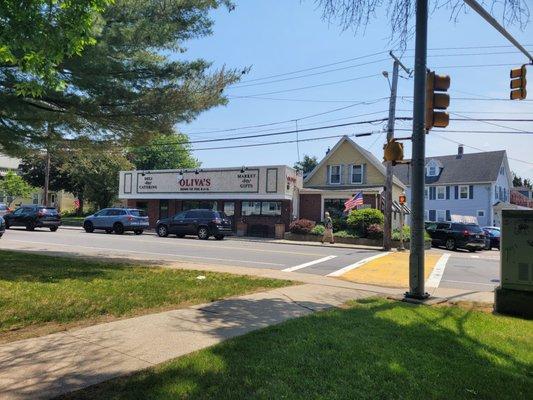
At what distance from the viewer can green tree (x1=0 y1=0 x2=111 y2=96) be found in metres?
4.95

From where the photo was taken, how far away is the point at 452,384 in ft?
14.5

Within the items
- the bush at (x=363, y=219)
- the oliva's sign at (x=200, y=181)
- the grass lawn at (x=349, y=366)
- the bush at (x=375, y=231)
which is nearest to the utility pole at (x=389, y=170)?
the bush at (x=375, y=231)

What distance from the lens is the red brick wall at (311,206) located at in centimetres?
3547

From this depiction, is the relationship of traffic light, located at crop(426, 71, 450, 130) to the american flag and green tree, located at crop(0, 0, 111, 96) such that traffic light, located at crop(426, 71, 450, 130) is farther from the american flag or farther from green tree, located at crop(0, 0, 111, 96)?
the american flag

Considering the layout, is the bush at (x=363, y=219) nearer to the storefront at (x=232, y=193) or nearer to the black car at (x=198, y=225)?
the storefront at (x=232, y=193)

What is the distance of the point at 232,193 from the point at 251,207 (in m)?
1.85

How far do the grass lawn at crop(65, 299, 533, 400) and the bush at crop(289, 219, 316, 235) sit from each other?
24.9 metres

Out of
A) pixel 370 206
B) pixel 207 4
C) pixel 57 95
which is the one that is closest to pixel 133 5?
pixel 207 4

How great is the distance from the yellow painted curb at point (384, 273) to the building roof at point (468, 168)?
30.0 meters

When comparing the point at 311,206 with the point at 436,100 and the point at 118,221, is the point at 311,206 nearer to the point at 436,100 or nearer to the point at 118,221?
the point at 118,221

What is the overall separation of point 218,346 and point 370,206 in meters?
29.8

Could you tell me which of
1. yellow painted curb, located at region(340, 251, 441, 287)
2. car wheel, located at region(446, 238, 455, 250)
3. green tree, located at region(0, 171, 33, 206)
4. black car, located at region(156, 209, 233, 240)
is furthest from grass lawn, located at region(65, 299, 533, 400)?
green tree, located at region(0, 171, 33, 206)

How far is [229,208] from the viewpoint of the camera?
36.7 metres

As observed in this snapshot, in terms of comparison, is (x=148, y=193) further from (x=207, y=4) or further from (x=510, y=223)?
(x=510, y=223)
